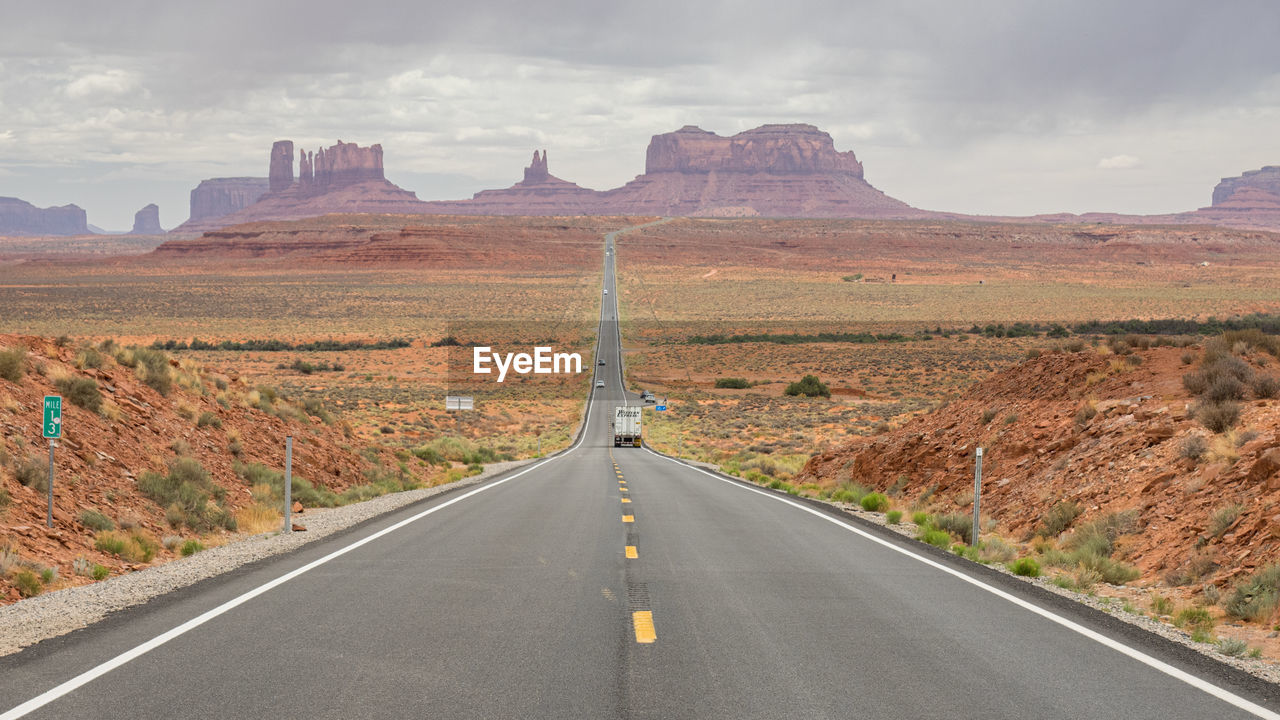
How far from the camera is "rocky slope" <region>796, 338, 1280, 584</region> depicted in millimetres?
10047

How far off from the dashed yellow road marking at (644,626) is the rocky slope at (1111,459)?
17.4 ft

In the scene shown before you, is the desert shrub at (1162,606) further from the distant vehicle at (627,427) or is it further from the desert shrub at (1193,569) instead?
the distant vehicle at (627,427)

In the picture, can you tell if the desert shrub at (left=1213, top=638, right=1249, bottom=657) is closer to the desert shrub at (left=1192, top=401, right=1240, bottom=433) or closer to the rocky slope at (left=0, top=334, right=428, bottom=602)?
the desert shrub at (left=1192, top=401, right=1240, bottom=433)

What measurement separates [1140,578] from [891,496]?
8.10 m

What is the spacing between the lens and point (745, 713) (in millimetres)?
5500

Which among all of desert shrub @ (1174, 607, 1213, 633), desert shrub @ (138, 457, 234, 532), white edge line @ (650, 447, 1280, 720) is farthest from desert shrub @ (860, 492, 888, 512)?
desert shrub @ (138, 457, 234, 532)

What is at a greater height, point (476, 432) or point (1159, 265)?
point (1159, 265)

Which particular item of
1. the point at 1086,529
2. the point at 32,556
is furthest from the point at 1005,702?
the point at 32,556

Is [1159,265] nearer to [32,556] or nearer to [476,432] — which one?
[476,432]

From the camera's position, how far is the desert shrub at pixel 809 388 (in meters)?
64.5

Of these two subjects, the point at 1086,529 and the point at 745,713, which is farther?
the point at 1086,529

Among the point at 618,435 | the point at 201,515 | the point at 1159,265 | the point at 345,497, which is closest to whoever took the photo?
the point at 201,515

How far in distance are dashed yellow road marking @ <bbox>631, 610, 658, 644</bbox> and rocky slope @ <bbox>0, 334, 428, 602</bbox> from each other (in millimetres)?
5411

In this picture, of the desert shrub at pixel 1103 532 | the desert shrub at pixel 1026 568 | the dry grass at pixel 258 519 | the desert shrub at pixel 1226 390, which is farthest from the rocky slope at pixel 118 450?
the desert shrub at pixel 1226 390
